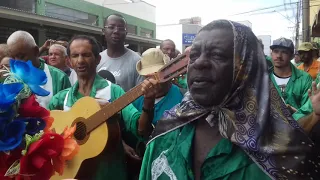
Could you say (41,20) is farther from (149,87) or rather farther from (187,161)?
(187,161)

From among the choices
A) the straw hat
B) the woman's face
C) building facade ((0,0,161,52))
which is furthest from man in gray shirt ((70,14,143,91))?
building facade ((0,0,161,52))

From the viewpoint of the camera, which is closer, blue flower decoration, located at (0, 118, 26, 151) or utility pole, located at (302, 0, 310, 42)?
blue flower decoration, located at (0, 118, 26, 151)

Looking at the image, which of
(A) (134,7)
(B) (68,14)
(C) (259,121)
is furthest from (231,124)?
(A) (134,7)

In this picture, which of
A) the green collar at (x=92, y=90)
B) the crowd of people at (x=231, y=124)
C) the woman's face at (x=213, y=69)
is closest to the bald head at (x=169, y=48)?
the green collar at (x=92, y=90)

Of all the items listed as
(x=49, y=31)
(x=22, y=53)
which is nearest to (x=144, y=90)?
(x=22, y=53)

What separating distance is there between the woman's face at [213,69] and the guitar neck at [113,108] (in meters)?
1.15

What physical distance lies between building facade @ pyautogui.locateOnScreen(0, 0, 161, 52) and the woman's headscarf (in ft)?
18.0

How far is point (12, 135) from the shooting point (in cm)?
138

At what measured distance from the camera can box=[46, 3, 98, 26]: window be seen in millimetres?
17013

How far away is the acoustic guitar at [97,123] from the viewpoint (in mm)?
2672

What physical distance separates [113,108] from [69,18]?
655 inches

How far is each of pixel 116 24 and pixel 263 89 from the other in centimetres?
314

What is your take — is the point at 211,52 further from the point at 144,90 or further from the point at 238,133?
the point at 144,90

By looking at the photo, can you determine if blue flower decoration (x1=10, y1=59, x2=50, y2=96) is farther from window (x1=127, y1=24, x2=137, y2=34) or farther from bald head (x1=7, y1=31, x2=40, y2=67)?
window (x1=127, y1=24, x2=137, y2=34)
